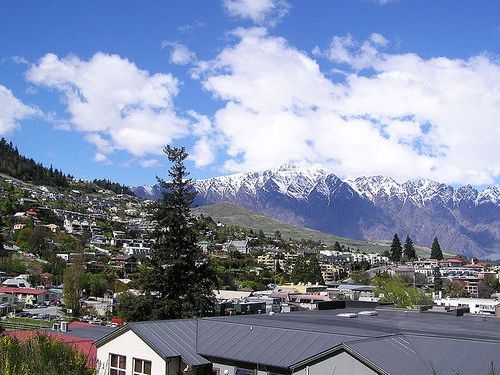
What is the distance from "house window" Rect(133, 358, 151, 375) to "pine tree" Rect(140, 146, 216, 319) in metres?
11.7

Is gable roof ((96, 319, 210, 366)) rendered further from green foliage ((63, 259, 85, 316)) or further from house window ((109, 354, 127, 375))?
green foliage ((63, 259, 85, 316))

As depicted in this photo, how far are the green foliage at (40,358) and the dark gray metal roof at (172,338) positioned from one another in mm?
4978

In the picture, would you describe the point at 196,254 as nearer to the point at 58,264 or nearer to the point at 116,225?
the point at 58,264

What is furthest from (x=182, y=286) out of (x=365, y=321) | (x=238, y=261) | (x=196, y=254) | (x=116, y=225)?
(x=116, y=225)

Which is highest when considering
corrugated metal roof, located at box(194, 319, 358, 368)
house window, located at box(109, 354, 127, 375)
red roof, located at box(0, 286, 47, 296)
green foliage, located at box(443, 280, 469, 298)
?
green foliage, located at box(443, 280, 469, 298)

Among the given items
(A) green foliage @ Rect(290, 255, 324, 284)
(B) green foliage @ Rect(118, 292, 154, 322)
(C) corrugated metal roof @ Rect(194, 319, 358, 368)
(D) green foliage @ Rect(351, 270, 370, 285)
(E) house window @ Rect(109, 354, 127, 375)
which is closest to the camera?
(C) corrugated metal roof @ Rect(194, 319, 358, 368)

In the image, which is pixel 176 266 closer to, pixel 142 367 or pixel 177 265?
pixel 177 265

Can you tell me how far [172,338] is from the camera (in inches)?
789

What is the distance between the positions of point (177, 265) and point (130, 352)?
1299cm

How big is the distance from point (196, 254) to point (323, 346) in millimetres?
17154

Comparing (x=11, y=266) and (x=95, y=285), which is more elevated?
(x=11, y=266)

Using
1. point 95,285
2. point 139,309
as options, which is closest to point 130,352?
point 139,309

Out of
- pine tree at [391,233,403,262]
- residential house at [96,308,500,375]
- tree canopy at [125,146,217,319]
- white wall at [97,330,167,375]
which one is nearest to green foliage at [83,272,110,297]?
tree canopy at [125,146,217,319]

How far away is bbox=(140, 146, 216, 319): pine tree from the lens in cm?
3194
